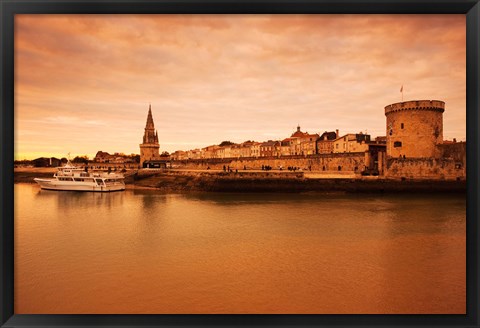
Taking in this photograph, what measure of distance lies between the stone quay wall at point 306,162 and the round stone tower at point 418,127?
2.96m

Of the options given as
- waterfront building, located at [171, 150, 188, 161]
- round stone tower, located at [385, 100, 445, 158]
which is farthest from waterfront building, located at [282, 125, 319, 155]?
waterfront building, located at [171, 150, 188, 161]

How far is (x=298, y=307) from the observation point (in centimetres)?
468

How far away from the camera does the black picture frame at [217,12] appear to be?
410 centimetres

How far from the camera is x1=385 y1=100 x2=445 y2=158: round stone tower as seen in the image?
21078 mm

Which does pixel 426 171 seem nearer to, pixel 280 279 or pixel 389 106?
pixel 389 106

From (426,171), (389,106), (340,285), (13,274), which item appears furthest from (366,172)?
(13,274)

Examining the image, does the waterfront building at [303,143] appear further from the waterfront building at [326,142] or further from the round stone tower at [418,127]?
the round stone tower at [418,127]

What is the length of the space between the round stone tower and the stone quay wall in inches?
117

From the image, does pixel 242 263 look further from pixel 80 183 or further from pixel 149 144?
pixel 149 144

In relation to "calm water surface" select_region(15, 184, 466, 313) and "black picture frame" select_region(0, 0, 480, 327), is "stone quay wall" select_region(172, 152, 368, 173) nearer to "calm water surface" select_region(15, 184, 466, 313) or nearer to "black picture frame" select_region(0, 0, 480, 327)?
"calm water surface" select_region(15, 184, 466, 313)

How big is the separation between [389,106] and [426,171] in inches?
226

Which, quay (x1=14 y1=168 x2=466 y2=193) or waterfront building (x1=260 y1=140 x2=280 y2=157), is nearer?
quay (x1=14 y1=168 x2=466 y2=193)

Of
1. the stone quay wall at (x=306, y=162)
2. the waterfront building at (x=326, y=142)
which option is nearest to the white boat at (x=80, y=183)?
the stone quay wall at (x=306, y=162)

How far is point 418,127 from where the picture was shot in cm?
2145
